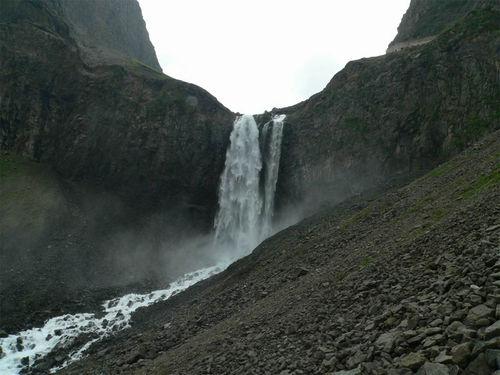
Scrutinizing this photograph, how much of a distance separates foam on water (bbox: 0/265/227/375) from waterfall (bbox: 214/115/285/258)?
13.8 metres

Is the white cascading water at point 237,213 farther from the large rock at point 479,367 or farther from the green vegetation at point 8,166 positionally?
the large rock at point 479,367

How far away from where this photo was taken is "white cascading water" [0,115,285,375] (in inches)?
1188

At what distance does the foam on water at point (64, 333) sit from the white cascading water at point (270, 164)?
15.2m

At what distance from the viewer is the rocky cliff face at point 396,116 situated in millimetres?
34844

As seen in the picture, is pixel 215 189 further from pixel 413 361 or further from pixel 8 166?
pixel 413 361

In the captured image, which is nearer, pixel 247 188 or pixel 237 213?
pixel 237 213

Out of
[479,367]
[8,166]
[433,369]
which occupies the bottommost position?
[433,369]

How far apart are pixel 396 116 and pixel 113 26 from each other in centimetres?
8327

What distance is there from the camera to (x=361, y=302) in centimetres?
1115

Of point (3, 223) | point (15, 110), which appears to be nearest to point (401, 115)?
point (3, 223)

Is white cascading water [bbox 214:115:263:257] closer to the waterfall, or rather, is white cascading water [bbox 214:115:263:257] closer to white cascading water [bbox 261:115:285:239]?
the waterfall

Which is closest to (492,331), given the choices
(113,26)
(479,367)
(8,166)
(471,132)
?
(479,367)

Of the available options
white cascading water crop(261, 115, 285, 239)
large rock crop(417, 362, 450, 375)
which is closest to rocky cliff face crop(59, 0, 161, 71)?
white cascading water crop(261, 115, 285, 239)

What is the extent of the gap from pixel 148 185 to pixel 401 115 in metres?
28.2
